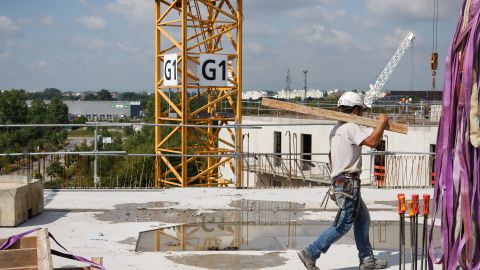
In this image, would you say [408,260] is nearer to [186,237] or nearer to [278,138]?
[186,237]

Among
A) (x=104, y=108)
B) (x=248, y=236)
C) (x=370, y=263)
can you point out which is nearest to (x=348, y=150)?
(x=370, y=263)

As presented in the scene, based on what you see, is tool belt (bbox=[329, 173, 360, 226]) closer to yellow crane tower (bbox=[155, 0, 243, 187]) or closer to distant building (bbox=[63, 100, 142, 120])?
yellow crane tower (bbox=[155, 0, 243, 187])

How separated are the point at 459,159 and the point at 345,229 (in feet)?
6.69

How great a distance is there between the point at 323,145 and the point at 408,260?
46.9 m

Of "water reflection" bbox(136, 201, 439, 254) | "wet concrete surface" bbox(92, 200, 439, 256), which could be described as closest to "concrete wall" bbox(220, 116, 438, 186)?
"wet concrete surface" bbox(92, 200, 439, 256)

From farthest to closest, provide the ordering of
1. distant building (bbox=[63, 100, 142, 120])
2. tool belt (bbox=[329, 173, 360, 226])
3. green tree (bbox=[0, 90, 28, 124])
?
distant building (bbox=[63, 100, 142, 120]) < green tree (bbox=[0, 90, 28, 124]) < tool belt (bbox=[329, 173, 360, 226])

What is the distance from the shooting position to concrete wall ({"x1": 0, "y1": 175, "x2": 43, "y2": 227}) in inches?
340

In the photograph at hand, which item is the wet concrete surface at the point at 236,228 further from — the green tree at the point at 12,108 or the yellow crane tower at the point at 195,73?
the green tree at the point at 12,108

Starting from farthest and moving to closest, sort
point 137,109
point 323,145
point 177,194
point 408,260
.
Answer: point 137,109, point 323,145, point 177,194, point 408,260

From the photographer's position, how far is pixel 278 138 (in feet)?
200

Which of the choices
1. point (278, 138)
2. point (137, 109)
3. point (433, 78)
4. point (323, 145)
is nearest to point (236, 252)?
point (323, 145)

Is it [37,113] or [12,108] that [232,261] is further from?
[37,113]

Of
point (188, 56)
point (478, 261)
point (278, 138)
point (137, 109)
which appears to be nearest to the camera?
point (478, 261)

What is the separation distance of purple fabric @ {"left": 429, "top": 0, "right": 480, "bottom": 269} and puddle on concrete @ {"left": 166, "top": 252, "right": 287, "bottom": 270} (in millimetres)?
2575
